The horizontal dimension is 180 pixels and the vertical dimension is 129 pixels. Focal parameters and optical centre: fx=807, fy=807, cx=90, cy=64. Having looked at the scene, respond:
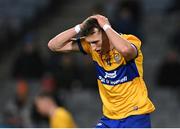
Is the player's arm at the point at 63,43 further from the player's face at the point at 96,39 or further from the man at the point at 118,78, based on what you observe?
the player's face at the point at 96,39

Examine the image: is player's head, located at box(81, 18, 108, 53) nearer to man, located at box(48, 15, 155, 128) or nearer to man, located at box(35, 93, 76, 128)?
man, located at box(48, 15, 155, 128)

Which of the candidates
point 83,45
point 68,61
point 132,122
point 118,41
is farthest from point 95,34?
point 68,61

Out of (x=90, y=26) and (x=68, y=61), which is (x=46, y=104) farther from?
(x=68, y=61)

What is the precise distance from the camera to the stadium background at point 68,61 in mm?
13734

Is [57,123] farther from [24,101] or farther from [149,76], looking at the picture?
[149,76]

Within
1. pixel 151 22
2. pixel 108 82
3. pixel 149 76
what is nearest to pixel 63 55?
pixel 149 76

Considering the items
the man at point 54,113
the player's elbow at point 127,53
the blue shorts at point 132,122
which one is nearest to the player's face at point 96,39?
the player's elbow at point 127,53

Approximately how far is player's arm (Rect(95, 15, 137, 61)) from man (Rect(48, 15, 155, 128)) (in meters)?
0.02

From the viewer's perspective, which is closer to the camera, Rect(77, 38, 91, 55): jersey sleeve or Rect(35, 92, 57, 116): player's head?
Rect(77, 38, 91, 55): jersey sleeve

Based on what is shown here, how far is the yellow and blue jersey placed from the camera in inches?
284

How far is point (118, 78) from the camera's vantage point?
23.7 feet

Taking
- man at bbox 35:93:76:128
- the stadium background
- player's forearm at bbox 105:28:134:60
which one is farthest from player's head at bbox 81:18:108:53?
the stadium background

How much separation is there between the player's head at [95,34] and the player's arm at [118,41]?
0.09 m

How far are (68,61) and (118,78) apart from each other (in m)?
6.91
